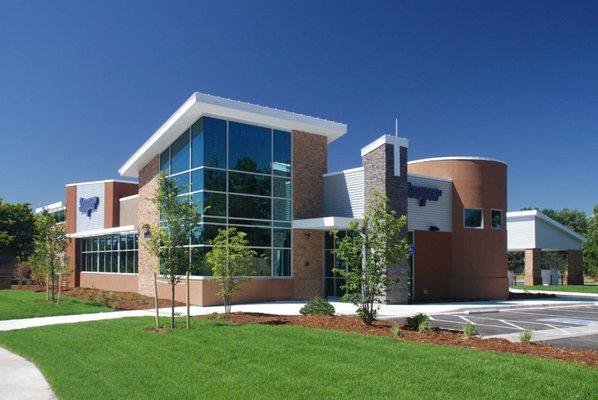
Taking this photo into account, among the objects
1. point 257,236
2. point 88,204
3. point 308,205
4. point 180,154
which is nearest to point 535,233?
point 308,205

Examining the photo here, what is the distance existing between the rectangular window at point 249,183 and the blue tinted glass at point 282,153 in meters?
0.70

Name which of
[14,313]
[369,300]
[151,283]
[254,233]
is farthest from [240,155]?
[369,300]

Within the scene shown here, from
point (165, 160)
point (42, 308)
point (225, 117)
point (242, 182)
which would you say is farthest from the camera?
point (165, 160)

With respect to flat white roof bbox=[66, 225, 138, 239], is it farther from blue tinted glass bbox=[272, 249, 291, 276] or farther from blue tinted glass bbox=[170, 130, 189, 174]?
blue tinted glass bbox=[272, 249, 291, 276]

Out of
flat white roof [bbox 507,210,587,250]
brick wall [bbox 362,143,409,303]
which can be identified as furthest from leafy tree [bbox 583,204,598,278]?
brick wall [bbox 362,143,409,303]

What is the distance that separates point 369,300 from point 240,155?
40.2 ft

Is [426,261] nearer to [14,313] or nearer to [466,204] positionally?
[466,204]

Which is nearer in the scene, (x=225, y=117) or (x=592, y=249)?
(x=225, y=117)

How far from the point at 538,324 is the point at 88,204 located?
1167 inches

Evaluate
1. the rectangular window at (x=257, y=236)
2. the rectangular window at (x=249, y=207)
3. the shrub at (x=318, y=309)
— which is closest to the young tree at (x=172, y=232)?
the shrub at (x=318, y=309)

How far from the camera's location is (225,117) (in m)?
23.5

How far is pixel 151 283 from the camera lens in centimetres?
2725

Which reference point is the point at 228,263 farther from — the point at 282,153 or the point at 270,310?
the point at 282,153

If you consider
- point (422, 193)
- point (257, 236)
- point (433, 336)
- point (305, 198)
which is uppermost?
point (422, 193)
